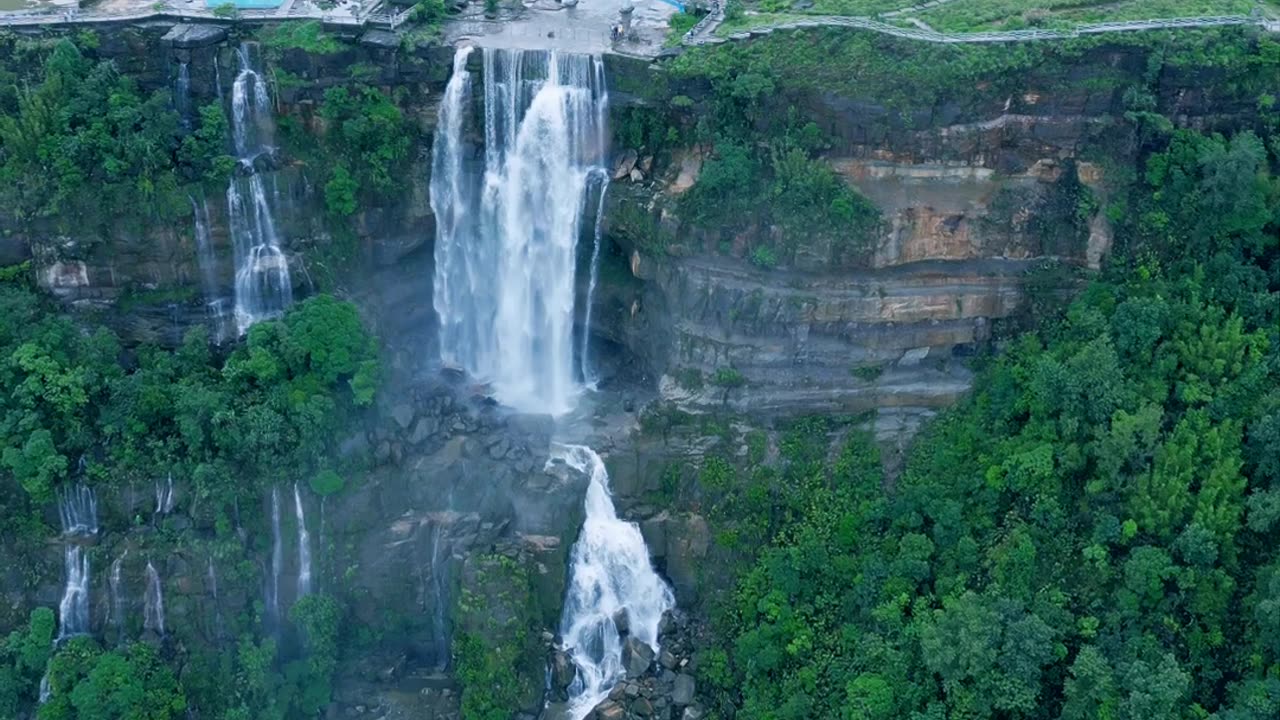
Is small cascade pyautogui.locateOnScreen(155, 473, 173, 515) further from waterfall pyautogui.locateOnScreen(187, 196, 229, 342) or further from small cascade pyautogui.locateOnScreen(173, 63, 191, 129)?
small cascade pyautogui.locateOnScreen(173, 63, 191, 129)

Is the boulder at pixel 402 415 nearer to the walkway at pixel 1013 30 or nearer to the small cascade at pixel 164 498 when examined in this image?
the small cascade at pixel 164 498

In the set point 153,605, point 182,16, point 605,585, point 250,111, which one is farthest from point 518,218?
point 153,605

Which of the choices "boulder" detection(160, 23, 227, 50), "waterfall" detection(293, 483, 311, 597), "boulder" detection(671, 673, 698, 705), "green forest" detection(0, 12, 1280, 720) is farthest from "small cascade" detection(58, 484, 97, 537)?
"boulder" detection(671, 673, 698, 705)

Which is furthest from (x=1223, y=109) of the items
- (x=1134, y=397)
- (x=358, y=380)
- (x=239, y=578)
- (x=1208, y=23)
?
(x=239, y=578)

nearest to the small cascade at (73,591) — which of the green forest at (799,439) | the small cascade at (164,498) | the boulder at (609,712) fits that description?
the green forest at (799,439)

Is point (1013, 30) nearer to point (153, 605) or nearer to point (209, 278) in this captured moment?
point (209, 278)

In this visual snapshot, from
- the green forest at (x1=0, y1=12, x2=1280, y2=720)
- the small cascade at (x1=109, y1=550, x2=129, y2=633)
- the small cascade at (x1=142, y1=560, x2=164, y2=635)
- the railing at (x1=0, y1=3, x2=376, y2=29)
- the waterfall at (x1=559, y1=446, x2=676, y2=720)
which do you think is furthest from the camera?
the railing at (x1=0, y1=3, x2=376, y2=29)
